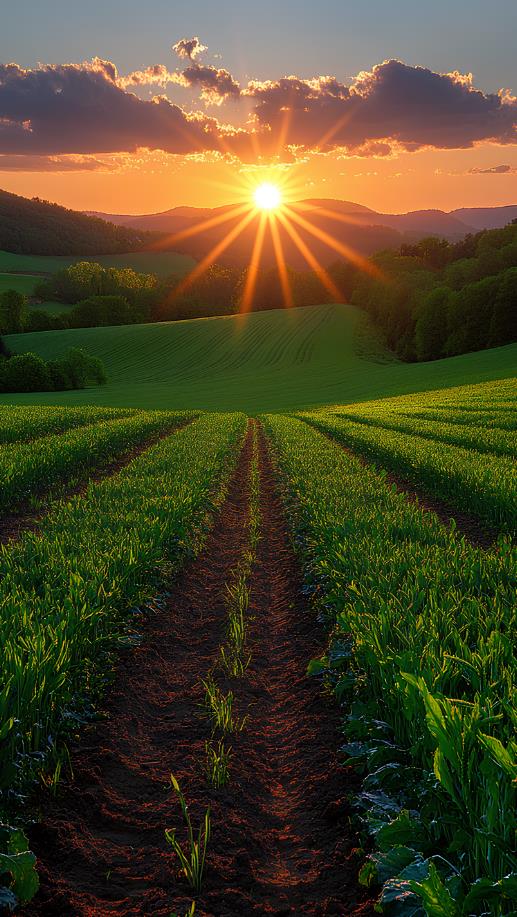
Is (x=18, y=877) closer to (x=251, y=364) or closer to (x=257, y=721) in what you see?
(x=257, y=721)

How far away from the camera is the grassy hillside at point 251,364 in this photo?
58.2 metres

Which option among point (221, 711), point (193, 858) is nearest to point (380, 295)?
point (221, 711)

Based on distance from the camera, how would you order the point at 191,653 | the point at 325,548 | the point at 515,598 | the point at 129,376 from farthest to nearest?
the point at 129,376
the point at 325,548
the point at 191,653
the point at 515,598

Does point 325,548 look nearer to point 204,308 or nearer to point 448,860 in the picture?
point 448,860

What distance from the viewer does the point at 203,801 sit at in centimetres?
366

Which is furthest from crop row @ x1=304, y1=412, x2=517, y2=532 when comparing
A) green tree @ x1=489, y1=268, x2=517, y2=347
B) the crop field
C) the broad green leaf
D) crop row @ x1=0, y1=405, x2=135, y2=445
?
green tree @ x1=489, y1=268, x2=517, y2=347

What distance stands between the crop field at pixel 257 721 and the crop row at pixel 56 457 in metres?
5.04

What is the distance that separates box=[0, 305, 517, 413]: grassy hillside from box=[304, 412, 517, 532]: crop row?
34345mm

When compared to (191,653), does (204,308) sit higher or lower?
higher

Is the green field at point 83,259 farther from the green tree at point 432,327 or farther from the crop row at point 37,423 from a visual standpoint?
the crop row at point 37,423

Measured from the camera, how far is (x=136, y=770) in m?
4.08

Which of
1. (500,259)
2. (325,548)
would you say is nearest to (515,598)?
(325,548)

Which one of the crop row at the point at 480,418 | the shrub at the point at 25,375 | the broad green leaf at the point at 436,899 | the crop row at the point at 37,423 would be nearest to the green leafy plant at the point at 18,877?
the broad green leaf at the point at 436,899

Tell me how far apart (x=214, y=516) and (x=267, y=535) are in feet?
5.52
